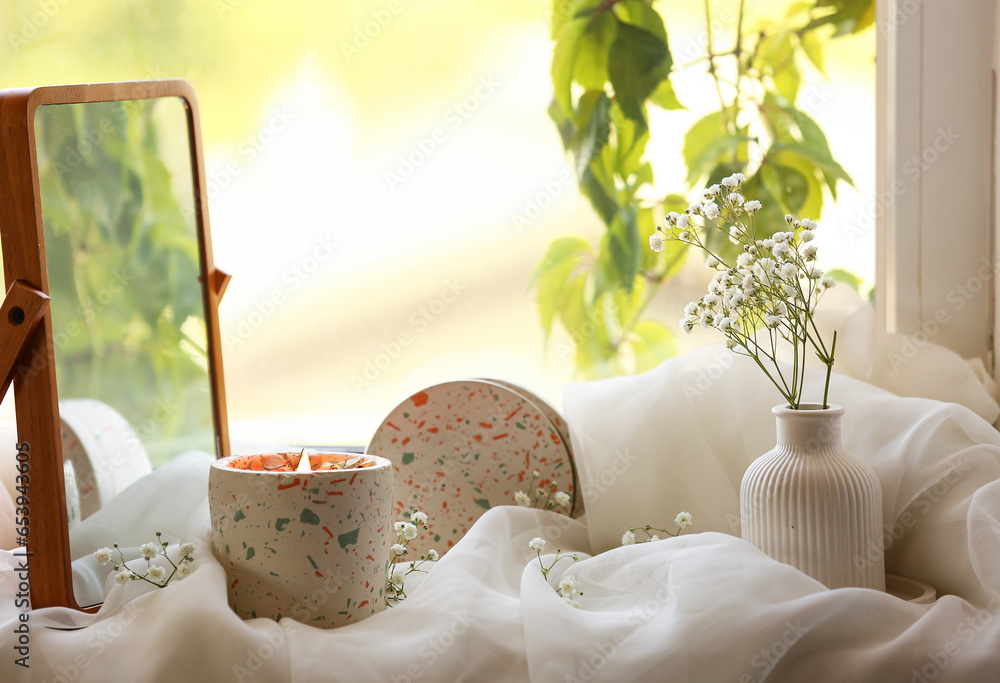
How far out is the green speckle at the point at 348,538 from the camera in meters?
0.59

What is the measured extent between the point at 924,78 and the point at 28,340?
3.03 ft

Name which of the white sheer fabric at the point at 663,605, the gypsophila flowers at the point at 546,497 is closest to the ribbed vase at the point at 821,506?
the white sheer fabric at the point at 663,605

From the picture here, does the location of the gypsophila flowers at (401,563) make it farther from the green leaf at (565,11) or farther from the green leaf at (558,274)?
the green leaf at (565,11)

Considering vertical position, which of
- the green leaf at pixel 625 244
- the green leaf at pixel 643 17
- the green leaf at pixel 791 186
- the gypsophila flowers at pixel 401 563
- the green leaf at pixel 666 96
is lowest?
the gypsophila flowers at pixel 401 563

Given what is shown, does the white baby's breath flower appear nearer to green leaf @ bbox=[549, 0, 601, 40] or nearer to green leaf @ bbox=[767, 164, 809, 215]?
green leaf @ bbox=[767, 164, 809, 215]

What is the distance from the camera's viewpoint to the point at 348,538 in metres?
0.59

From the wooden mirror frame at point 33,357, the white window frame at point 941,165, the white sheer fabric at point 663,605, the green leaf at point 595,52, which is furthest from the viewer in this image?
the green leaf at point 595,52

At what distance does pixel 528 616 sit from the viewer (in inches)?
21.5

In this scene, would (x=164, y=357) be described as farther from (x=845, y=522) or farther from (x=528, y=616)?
(x=845, y=522)

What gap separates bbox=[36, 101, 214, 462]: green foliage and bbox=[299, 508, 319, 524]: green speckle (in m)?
0.24

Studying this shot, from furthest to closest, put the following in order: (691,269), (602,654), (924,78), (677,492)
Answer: (691,269) < (924,78) < (677,492) < (602,654)

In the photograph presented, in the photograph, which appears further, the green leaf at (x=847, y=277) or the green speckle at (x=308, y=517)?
the green leaf at (x=847, y=277)

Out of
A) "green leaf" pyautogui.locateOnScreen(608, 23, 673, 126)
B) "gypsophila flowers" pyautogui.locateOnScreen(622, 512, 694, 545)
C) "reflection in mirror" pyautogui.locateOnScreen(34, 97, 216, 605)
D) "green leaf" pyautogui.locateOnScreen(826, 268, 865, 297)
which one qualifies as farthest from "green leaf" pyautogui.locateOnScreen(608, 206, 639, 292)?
"reflection in mirror" pyautogui.locateOnScreen(34, 97, 216, 605)

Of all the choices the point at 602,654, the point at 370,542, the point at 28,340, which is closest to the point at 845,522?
the point at 602,654
